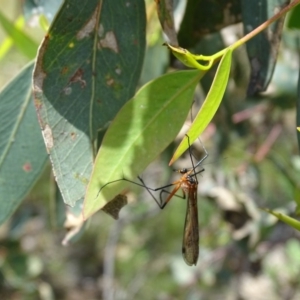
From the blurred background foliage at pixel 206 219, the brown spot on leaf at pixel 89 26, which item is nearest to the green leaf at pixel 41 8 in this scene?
the blurred background foliage at pixel 206 219

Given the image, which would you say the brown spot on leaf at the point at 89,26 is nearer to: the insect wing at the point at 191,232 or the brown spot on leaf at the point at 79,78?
the brown spot on leaf at the point at 79,78

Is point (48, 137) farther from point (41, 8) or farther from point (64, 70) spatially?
point (41, 8)

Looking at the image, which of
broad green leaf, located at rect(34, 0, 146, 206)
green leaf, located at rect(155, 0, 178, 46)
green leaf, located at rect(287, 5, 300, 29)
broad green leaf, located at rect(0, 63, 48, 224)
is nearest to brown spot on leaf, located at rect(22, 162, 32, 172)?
broad green leaf, located at rect(0, 63, 48, 224)

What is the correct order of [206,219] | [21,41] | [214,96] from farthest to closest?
[206,219] → [21,41] → [214,96]

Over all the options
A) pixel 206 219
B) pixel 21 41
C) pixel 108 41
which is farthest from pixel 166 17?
pixel 206 219

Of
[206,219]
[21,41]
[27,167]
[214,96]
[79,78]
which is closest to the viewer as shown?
[214,96]

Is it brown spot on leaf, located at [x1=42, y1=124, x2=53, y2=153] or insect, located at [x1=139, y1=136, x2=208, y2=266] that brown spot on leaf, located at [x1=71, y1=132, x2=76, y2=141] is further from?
insect, located at [x1=139, y1=136, x2=208, y2=266]
